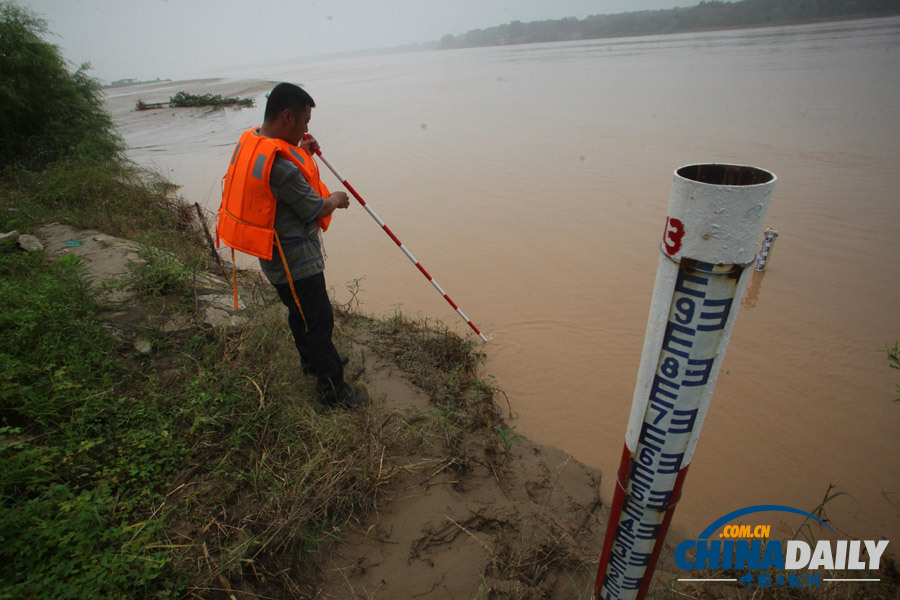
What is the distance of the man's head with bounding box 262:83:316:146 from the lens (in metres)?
2.32

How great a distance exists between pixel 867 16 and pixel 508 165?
4379 cm

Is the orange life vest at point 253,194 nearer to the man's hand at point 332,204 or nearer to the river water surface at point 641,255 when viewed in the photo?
the man's hand at point 332,204

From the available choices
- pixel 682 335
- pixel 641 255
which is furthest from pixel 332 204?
pixel 641 255

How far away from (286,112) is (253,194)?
0.49 m

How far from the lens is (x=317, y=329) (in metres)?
2.70

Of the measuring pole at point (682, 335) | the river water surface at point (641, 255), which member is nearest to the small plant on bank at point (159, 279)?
the river water surface at point (641, 255)

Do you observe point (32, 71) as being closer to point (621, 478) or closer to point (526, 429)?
point (526, 429)

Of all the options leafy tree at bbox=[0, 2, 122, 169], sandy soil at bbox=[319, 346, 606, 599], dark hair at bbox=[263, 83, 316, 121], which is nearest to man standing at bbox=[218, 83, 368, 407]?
dark hair at bbox=[263, 83, 316, 121]

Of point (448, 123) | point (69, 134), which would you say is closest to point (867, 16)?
point (448, 123)

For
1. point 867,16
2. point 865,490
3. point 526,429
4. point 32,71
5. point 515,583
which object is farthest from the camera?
point 867,16

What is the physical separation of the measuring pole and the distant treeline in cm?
4729

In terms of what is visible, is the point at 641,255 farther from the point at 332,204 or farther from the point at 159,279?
the point at 159,279

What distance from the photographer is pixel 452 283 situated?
5469 millimetres

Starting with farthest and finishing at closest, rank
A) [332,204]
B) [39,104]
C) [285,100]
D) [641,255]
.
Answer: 1. [39,104]
2. [641,255]
3. [332,204]
4. [285,100]
